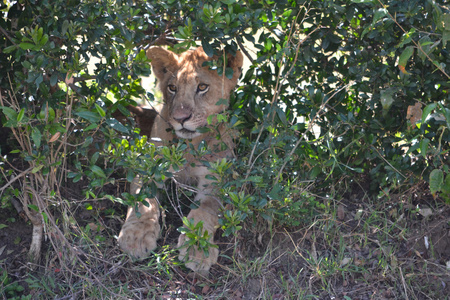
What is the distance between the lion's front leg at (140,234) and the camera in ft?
12.6

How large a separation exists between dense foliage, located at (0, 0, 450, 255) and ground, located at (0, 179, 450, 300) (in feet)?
0.68

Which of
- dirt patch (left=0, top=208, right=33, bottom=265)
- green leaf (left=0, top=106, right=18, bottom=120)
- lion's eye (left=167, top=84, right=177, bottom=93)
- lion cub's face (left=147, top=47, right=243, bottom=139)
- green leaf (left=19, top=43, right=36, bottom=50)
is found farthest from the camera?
lion's eye (left=167, top=84, right=177, bottom=93)

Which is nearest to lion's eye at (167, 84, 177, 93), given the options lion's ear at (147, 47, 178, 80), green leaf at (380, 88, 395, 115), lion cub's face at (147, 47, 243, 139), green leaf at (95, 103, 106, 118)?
lion cub's face at (147, 47, 243, 139)

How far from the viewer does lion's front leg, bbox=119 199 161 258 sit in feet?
12.6

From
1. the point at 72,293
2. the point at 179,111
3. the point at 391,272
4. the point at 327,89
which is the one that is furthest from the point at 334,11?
the point at 72,293

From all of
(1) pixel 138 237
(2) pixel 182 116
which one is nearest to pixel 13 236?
(1) pixel 138 237

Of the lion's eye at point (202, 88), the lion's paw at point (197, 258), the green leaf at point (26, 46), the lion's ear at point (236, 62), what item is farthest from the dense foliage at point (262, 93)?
the lion's paw at point (197, 258)

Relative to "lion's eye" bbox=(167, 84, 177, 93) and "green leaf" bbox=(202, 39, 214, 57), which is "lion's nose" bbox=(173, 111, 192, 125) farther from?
"green leaf" bbox=(202, 39, 214, 57)

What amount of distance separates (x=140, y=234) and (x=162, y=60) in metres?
1.42

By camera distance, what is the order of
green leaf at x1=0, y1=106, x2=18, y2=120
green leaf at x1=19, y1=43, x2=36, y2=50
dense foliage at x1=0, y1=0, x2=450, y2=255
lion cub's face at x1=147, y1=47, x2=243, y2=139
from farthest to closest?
1. lion cub's face at x1=147, y1=47, x2=243, y2=139
2. dense foliage at x1=0, y1=0, x2=450, y2=255
3. green leaf at x1=19, y1=43, x2=36, y2=50
4. green leaf at x1=0, y1=106, x2=18, y2=120

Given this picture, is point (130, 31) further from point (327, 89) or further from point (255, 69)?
point (327, 89)

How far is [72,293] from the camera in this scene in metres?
3.56

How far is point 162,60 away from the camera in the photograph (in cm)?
441

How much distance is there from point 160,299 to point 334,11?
2239 millimetres
